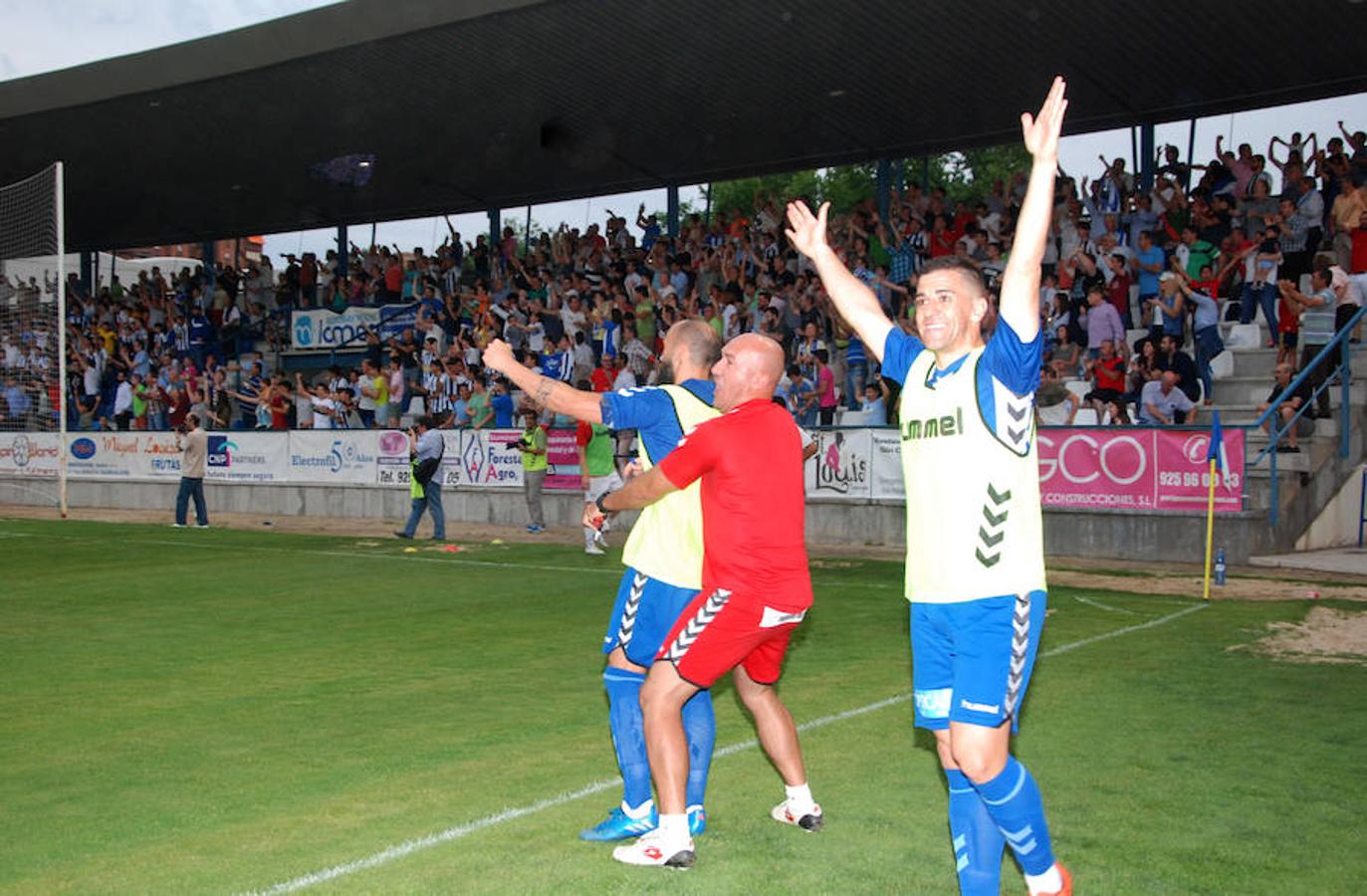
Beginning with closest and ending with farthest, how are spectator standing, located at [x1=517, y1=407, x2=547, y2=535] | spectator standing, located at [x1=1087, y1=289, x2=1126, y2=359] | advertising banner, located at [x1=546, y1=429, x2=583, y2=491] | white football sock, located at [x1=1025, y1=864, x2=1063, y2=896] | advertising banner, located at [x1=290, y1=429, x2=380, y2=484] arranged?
white football sock, located at [x1=1025, y1=864, x2=1063, y2=896]
spectator standing, located at [x1=1087, y1=289, x2=1126, y2=359]
spectator standing, located at [x1=517, y1=407, x2=547, y2=535]
advertising banner, located at [x1=546, y1=429, x2=583, y2=491]
advertising banner, located at [x1=290, y1=429, x2=380, y2=484]

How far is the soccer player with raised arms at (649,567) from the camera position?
5805 mm

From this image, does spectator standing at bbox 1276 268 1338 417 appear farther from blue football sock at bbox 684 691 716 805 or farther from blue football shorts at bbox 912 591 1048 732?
blue football shorts at bbox 912 591 1048 732

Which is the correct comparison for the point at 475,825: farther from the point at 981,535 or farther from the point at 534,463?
the point at 534,463

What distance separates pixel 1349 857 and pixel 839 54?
62.7 feet

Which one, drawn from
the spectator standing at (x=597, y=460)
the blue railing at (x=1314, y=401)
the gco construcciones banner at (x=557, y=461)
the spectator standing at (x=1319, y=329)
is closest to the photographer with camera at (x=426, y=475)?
→ the gco construcciones banner at (x=557, y=461)

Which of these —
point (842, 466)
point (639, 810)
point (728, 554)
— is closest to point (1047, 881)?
point (728, 554)

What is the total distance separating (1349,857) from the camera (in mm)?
5637

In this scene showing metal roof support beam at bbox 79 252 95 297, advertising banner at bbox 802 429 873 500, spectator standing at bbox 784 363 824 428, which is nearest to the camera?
advertising banner at bbox 802 429 873 500

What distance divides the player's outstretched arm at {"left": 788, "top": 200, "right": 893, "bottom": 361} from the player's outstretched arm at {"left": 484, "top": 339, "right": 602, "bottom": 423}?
1.13m

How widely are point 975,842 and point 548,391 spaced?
2.59m

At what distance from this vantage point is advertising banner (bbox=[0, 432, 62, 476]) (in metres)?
31.6

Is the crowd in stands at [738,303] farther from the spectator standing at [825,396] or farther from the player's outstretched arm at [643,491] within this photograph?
the player's outstretched arm at [643,491]

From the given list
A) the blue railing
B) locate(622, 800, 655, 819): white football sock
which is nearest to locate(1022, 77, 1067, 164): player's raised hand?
locate(622, 800, 655, 819): white football sock

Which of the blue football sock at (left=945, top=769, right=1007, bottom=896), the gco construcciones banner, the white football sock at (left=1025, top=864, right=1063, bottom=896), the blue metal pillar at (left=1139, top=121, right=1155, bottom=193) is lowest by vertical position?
the white football sock at (left=1025, top=864, right=1063, bottom=896)
